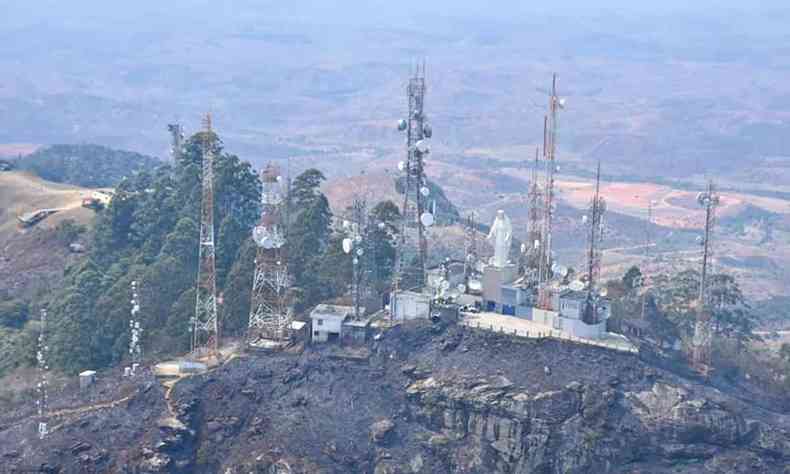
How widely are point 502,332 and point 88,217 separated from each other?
142 feet

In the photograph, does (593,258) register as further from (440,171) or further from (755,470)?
(440,171)

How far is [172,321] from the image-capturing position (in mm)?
65250

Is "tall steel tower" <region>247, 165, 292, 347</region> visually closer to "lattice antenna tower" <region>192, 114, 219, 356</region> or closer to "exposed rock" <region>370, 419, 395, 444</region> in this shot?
"lattice antenna tower" <region>192, 114, 219, 356</region>

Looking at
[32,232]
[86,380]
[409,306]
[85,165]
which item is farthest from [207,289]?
[85,165]

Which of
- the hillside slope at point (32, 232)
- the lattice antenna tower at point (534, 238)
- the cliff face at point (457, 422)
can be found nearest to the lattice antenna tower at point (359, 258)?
the cliff face at point (457, 422)

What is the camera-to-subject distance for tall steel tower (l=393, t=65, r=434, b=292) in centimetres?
6544

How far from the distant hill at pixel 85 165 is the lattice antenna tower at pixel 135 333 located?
5017cm

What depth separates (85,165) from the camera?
12750cm

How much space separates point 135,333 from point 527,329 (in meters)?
21.0

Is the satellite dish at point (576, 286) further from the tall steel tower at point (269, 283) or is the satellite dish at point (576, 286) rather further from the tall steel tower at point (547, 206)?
the tall steel tower at point (269, 283)

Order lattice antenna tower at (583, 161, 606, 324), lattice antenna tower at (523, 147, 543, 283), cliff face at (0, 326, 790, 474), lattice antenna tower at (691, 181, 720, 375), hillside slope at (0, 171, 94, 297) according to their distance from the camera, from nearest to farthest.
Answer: cliff face at (0, 326, 790, 474), lattice antenna tower at (583, 161, 606, 324), lattice antenna tower at (691, 181, 720, 375), lattice antenna tower at (523, 147, 543, 283), hillside slope at (0, 171, 94, 297)

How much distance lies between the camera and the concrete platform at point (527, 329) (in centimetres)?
5838

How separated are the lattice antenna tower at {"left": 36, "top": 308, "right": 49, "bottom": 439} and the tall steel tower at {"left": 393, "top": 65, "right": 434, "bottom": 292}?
63.5ft

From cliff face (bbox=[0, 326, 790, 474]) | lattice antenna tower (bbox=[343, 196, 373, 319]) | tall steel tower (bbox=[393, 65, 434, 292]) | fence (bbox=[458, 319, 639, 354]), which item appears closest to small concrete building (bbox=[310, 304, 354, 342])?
lattice antenna tower (bbox=[343, 196, 373, 319])
